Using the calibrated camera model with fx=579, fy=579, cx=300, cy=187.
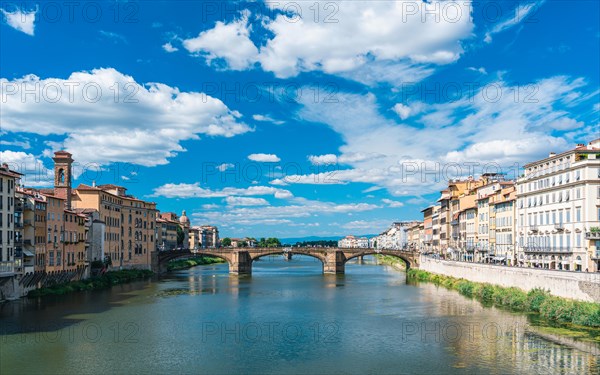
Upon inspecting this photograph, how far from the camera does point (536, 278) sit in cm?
4722

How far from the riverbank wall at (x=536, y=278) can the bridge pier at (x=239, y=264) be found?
133 feet

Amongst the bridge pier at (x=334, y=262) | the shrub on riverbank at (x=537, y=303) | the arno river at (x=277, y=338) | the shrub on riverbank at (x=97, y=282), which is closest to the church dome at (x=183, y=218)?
the bridge pier at (x=334, y=262)

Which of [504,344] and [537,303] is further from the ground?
[537,303]

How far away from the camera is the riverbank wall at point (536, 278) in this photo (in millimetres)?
39156

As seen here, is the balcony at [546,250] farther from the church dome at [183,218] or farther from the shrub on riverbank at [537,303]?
the church dome at [183,218]

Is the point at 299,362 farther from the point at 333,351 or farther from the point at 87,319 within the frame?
the point at 87,319

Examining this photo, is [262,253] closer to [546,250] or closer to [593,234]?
[546,250]

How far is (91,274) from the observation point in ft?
243

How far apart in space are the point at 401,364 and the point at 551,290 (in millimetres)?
20009

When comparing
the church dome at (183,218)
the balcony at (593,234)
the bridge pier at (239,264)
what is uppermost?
the church dome at (183,218)

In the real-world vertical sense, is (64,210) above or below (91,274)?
above

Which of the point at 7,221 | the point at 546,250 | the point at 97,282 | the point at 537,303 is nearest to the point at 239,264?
the point at 97,282

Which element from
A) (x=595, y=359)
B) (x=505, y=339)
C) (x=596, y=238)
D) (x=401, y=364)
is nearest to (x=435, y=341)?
(x=505, y=339)

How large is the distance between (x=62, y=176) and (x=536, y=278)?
182 ft
